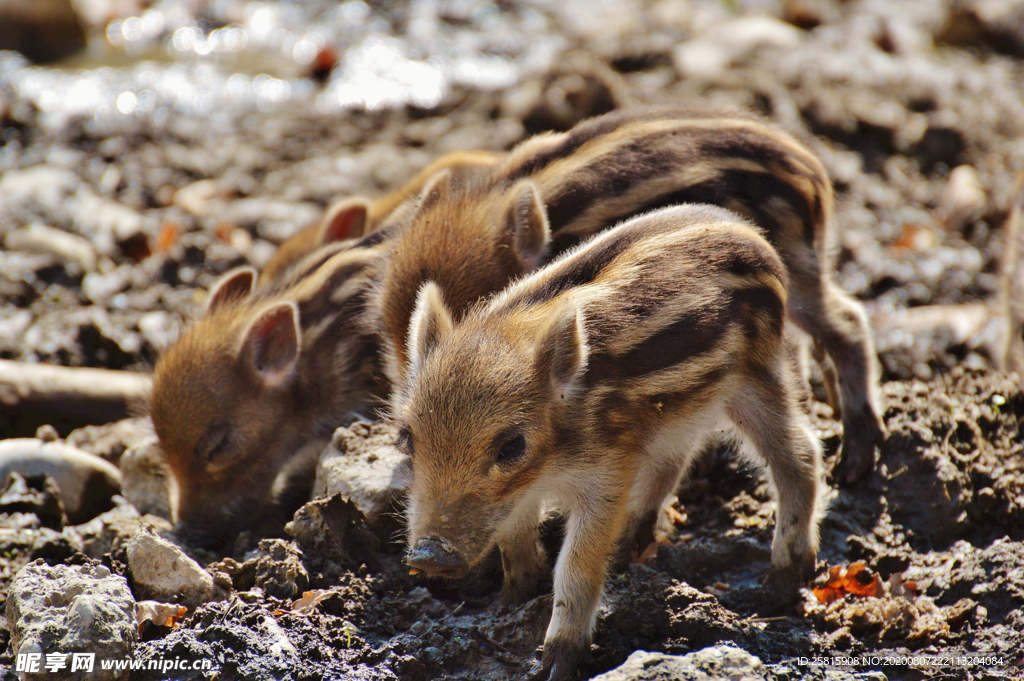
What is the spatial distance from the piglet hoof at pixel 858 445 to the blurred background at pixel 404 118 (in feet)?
3.19

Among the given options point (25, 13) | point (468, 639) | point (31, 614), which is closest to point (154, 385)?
point (31, 614)

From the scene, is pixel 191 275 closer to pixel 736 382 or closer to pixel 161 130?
pixel 161 130

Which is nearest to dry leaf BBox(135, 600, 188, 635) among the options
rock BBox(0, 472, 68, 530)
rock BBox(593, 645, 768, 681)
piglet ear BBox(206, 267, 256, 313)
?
rock BBox(0, 472, 68, 530)

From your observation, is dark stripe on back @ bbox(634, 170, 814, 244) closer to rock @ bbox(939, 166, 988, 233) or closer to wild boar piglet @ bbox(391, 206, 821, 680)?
wild boar piglet @ bbox(391, 206, 821, 680)

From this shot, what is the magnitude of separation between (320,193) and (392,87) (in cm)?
162

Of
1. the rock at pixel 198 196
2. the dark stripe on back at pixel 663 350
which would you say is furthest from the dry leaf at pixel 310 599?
the rock at pixel 198 196

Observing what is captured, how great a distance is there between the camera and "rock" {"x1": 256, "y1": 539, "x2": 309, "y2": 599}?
10.2 ft

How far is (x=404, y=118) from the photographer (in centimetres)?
718

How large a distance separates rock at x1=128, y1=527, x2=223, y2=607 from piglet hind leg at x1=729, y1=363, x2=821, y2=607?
70.7 inches

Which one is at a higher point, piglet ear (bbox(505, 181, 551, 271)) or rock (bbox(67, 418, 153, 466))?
piglet ear (bbox(505, 181, 551, 271))

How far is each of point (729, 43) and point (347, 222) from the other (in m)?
4.29

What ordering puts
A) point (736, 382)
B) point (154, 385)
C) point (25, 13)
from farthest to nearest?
point (25, 13) → point (154, 385) → point (736, 382)

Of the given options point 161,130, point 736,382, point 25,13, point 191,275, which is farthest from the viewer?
point 25,13

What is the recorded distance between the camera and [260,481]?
4.21m
